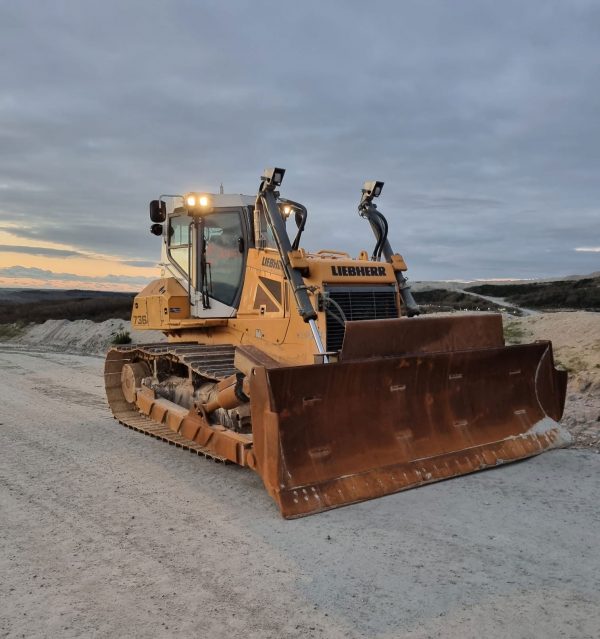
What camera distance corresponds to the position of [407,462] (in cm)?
584

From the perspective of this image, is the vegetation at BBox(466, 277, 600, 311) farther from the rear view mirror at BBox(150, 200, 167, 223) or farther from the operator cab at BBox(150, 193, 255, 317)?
the rear view mirror at BBox(150, 200, 167, 223)

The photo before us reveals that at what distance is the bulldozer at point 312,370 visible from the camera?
5.46 m

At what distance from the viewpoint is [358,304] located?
23.7ft

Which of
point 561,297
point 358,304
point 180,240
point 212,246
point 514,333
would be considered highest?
point 180,240

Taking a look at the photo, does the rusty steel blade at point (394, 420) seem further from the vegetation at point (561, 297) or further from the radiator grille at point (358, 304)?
the vegetation at point (561, 297)

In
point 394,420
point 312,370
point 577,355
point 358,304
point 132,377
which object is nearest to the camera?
point 312,370

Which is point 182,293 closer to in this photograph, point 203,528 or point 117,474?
point 117,474

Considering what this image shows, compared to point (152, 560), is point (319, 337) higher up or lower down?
higher up

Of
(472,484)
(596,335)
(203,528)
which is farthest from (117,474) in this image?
(596,335)

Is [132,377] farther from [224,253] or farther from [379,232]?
[379,232]

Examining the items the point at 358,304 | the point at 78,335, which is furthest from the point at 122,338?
the point at 358,304

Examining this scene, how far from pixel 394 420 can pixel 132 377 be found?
4.64m

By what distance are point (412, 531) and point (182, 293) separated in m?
5.03

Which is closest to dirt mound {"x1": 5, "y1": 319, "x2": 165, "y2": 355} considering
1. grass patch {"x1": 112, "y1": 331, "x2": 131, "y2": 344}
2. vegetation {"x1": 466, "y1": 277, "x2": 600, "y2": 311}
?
grass patch {"x1": 112, "y1": 331, "x2": 131, "y2": 344}
